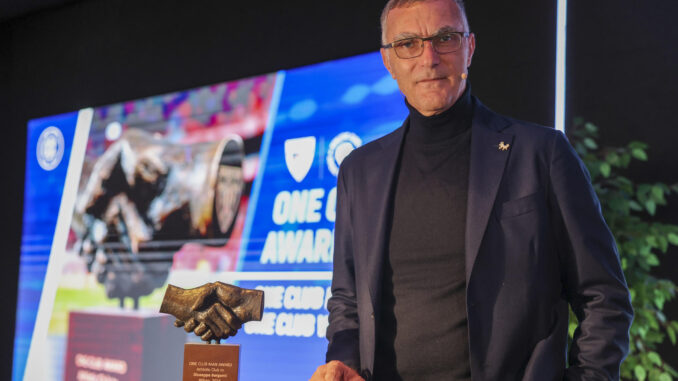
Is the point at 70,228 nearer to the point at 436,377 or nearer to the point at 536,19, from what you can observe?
the point at 536,19

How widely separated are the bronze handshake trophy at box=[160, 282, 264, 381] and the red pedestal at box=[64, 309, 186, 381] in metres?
2.57

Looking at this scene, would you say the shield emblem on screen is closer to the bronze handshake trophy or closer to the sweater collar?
the bronze handshake trophy

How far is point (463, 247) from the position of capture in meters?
1.37

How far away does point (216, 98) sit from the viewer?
4586mm

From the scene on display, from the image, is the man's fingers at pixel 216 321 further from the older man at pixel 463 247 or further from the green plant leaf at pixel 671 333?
the green plant leaf at pixel 671 333

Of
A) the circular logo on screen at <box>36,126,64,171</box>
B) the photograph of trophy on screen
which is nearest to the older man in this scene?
the photograph of trophy on screen

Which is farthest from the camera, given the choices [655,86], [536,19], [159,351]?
[159,351]

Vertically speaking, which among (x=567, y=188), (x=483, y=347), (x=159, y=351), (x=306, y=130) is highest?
(x=306, y=130)

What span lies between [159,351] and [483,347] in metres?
3.64

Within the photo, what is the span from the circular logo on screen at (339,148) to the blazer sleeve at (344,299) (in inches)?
87.2

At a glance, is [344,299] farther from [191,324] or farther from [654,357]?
[654,357]

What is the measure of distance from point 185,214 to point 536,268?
3.55m

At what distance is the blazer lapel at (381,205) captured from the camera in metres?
1.44

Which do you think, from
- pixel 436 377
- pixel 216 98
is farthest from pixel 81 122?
pixel 436 377
